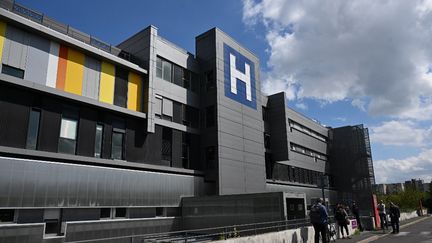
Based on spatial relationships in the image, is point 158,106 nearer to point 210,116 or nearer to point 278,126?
point 210,116

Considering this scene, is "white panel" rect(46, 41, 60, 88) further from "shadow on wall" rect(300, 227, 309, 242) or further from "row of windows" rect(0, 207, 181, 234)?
"shadow on wall" rect(300, 227, 309, 242)

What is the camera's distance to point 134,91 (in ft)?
81.4

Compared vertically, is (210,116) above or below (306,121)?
below

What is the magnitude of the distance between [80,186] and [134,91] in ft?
26.3

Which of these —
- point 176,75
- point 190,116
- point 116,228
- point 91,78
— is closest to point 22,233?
point 116,228

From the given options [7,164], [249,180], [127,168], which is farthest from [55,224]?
[249,180]

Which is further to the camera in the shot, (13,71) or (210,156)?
(210,156)

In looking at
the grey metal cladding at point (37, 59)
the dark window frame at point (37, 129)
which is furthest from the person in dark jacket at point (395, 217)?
the grey metal cladding at point (37, 59)

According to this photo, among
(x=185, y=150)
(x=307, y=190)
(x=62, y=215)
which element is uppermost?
(x=185, y=150)

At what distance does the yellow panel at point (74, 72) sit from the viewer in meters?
20.5

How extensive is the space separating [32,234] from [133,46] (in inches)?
602

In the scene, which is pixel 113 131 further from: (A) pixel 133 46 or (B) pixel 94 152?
(A) pixel 133 46

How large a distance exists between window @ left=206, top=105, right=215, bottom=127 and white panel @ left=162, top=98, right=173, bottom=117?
143 inches

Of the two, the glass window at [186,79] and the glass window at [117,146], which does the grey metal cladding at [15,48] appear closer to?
the glass window at [117,146]
